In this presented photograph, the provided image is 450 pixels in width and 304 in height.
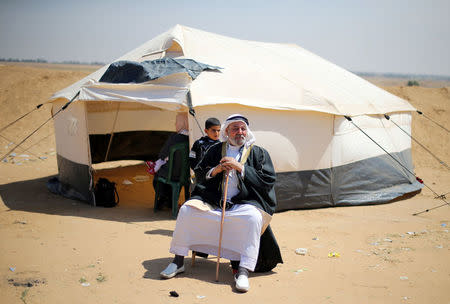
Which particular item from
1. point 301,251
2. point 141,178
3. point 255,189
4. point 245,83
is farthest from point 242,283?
point 141,178

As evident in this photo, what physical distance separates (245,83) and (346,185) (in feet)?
7.54

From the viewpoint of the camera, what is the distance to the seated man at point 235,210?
13.1ft

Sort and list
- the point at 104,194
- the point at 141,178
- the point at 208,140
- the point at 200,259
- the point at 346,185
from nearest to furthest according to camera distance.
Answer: the point at 200,259
the point at 208,140
the point at 104,194
the point at 346,185
the point at 141,178

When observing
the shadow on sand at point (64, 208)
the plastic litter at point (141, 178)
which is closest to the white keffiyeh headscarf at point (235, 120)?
the shadow on sand at point (64, 208)

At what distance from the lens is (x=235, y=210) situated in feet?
13.4

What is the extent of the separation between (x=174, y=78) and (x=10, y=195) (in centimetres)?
359

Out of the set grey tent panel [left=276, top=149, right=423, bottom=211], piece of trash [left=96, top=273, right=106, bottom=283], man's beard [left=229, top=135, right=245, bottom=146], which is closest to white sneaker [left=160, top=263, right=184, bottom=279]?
piece of trash [left=96, top=273, right=106, bottom=283]

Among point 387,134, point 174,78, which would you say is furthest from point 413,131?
point 174,78

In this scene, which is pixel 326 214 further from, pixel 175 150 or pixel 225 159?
pixel 225 159

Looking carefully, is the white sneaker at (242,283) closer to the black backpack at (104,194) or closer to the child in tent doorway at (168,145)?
the child in tent doorway at (168,145)

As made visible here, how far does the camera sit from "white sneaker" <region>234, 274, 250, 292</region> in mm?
3854

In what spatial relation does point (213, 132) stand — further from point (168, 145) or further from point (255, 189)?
point (255, 189)

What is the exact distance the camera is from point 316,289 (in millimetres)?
4035

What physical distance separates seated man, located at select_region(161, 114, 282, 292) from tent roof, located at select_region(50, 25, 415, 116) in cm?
183
